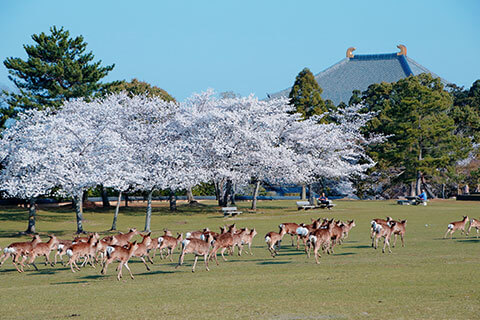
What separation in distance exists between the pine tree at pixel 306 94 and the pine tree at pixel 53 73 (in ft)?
84.6

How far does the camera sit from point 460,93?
98312mm

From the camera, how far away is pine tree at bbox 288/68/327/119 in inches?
2918

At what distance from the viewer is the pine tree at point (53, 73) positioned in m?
56.2

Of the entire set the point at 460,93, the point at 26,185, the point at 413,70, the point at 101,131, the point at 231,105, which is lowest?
the point at 26,185

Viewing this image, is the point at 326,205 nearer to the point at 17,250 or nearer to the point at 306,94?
the point at 306,94

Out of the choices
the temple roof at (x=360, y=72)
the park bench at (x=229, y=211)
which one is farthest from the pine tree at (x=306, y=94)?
the temple roof at (x=360, y=72)

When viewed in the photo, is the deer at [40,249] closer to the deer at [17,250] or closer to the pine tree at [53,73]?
the deer at [17,250]

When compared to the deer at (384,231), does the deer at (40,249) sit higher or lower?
lower

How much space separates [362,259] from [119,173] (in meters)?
22.2

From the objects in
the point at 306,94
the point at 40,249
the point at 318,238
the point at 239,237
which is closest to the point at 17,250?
the point at 40,249

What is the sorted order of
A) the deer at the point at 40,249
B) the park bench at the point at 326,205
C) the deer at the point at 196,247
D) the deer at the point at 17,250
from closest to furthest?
the deer at the point at 196,247 → the deer at the point at 17,250 → the deer at the point at 40,249 → the park bench at the point at 326,205

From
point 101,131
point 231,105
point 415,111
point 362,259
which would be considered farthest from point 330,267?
point 415,111

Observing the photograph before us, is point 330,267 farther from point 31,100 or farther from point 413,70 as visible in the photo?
point 413,70

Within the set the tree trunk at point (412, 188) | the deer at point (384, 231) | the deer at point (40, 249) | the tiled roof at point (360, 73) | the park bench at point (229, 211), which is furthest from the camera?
the tiled roof at point (360, 73)
